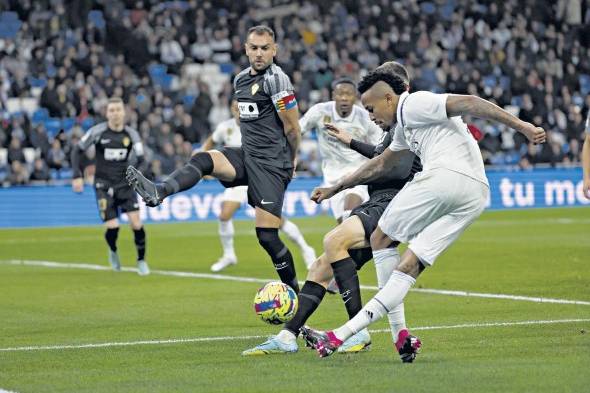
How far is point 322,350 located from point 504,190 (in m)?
26.1

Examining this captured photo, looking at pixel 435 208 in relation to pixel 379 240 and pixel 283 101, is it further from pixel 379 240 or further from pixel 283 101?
pixel 283 101

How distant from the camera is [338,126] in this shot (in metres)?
14.5

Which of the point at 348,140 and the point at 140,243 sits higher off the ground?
the point at 348,140

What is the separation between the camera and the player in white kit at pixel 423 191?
8047mm

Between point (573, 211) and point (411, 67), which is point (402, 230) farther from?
point (411, 67)

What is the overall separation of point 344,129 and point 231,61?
74.9 ft

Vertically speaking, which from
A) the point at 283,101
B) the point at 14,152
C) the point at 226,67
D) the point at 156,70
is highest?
the point at 283,101

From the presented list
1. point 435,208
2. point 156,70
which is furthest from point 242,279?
point 156,70

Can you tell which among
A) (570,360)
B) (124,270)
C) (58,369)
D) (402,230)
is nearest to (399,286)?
(402,230)

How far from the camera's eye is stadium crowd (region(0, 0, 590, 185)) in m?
31.0

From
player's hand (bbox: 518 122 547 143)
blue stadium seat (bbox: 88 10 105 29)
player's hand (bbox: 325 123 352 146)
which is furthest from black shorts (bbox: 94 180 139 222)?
blue stadium seat (bbox: 88 10 105 29)

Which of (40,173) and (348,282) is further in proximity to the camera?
(40,173)

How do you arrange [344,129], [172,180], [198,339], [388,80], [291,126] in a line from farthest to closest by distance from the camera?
[344,129] < [291,126] < [172,180] < [198,339] < [388,80]

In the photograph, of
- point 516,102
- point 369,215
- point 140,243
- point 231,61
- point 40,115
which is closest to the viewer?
point 369,215
